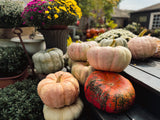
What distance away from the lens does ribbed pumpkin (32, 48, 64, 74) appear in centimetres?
169

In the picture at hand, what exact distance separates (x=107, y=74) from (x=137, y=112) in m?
0.44

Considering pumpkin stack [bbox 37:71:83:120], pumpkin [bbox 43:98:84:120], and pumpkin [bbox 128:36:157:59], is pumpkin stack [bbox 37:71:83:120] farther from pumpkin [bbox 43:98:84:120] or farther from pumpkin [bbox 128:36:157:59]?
→ pumpkin [bbox 128:36:157:59]

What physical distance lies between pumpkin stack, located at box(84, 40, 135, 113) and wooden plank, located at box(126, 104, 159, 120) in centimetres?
7

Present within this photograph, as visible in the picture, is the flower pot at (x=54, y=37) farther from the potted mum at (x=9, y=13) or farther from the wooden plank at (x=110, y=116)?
the wooden plank at (x=110, y=116)

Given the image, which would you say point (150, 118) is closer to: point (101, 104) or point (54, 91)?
point (101, 104)

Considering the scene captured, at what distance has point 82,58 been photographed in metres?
1.61

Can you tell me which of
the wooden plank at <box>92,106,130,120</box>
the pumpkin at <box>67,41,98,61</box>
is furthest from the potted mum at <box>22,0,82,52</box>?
the wooden plank at <box>92,106,130,120</box>

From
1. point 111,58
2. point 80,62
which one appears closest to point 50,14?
point 80,62

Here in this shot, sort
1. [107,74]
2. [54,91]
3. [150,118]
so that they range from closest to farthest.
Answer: [150,118]
[54,91]
[107,74]

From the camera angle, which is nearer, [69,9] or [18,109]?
[18,109]

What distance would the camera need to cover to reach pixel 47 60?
169cm

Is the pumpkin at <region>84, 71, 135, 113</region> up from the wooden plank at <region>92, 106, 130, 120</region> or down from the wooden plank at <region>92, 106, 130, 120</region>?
up

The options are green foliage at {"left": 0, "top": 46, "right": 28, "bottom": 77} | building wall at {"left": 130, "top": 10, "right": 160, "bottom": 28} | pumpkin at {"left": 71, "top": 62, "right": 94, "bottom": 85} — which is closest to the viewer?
pumpkin at {"left": 71, "top": 62, "right": 94, "bottom": 85}

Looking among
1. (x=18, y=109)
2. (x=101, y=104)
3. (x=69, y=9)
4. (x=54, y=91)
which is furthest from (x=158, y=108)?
(x=69, y=9)
